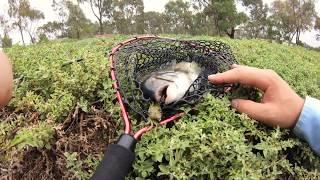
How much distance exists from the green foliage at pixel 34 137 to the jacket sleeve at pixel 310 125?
1152 mm

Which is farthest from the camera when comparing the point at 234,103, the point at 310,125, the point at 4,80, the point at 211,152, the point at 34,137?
the point at 234,103

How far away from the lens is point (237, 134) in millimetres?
2119

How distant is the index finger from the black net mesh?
0.07m

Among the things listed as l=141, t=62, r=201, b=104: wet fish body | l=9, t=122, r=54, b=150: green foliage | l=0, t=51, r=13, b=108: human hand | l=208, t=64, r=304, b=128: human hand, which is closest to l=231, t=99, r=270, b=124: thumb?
l=208, t=64, r=304, b=128: human hand

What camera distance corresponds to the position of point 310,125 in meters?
2.30

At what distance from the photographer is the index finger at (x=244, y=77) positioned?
243cm

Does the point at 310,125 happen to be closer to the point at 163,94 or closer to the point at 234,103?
the point at 234,103

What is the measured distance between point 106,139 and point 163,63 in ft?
2.22

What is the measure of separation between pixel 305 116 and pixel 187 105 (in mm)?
560

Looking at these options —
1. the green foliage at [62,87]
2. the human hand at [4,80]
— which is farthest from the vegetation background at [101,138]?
the human hand at [4,80]

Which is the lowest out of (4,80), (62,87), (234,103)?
(234,103)

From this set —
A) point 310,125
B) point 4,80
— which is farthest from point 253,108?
point 4,80

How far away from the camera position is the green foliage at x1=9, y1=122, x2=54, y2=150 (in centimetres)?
211

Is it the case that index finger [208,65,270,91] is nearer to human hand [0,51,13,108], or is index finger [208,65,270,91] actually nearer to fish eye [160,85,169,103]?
fish eye [160,85,169,103]
